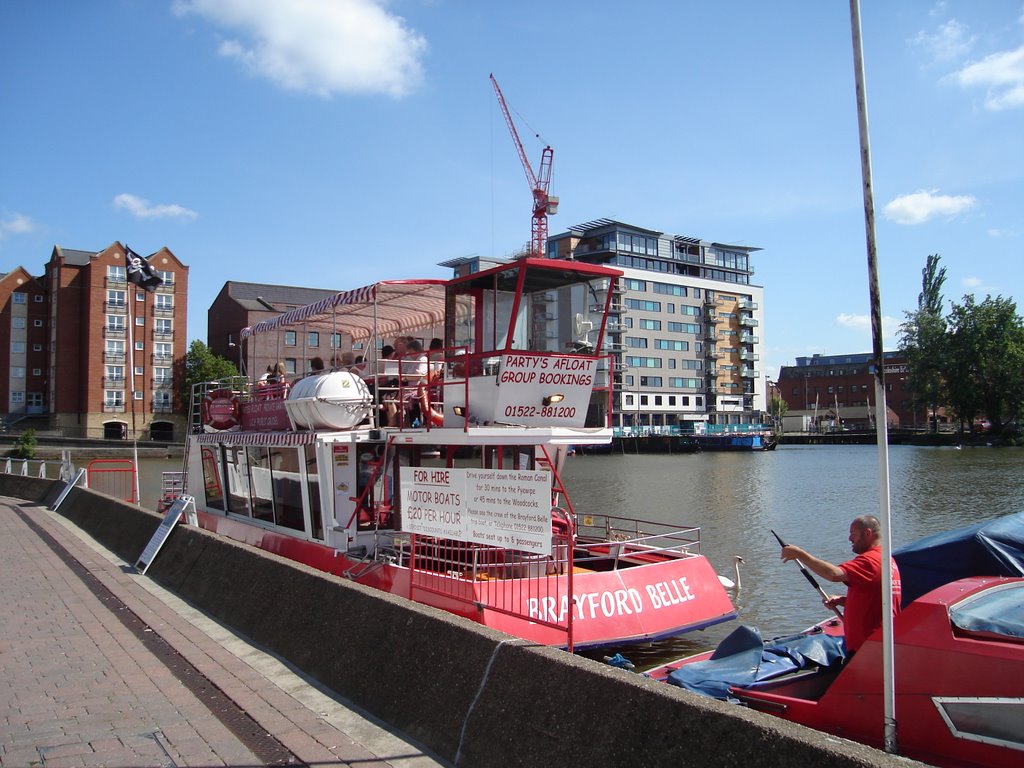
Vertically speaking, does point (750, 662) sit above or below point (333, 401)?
below

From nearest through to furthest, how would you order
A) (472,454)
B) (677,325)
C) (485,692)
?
(485,692) < (472,454) < (677,325)

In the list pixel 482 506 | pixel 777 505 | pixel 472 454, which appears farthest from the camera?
pixel 777 505

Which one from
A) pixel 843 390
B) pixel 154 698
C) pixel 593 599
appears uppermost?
pixel 843 390

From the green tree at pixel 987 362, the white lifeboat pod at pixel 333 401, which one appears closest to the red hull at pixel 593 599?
the white lifeboat pod at pixel 333 401

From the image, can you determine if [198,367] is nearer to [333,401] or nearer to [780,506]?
[780,506]

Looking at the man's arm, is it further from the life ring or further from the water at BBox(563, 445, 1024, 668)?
the life ring

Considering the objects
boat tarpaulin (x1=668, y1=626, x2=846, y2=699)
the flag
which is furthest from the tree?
boat tarpaulin (x1=668, y1=626, x2=846, y2=699)

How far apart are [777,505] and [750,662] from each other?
2881cm

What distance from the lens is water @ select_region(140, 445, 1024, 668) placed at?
16.9 meters

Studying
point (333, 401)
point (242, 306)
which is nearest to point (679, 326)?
point (242, 306)

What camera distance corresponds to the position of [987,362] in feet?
324

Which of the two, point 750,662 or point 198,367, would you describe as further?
point 198,367

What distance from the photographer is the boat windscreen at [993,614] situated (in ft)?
18.1

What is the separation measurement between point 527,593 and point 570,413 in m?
2.70
